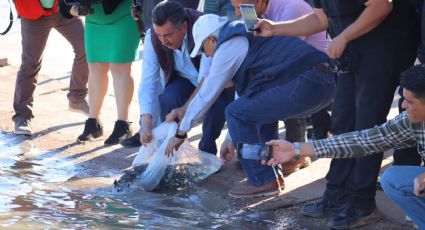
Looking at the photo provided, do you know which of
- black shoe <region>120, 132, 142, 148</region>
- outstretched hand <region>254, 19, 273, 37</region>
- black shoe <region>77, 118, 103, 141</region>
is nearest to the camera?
outstretched hand <region>254, 19, 273, 37</region>

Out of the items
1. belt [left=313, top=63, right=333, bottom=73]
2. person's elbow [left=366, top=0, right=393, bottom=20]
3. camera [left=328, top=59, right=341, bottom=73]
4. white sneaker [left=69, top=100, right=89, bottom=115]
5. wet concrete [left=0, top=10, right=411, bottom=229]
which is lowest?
wet concrete [left=0, top=10, right=411, bottom=229]

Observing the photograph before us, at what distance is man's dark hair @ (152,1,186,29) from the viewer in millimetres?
5688

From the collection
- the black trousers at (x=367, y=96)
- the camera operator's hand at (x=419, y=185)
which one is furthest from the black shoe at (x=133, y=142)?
the camera operator's hand at (x=419, y=185)

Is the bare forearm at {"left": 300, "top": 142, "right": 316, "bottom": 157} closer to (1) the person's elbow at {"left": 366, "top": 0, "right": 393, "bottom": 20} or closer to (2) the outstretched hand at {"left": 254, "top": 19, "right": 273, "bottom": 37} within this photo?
(1) the person's elbow at {"left": 366, "top": 0, "right": 393, "bottom": 20}

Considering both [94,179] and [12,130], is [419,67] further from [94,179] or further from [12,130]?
[12,130]

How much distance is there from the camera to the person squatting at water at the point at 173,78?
5817 mm

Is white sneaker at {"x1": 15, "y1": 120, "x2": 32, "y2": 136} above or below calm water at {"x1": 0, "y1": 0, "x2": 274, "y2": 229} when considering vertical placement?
above

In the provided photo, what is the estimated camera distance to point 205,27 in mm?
5363

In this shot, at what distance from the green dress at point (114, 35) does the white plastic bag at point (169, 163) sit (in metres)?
1.14

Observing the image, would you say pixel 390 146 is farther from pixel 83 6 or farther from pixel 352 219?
pixel 83 6

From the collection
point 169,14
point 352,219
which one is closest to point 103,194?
point 169,14

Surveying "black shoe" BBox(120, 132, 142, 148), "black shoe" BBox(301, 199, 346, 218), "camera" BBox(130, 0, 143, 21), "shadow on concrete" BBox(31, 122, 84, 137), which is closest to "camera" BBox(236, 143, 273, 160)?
"black shoe" BBox(301, 199, 346, 218)

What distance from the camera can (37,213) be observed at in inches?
209

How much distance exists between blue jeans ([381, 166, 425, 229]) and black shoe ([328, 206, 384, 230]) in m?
0.51
